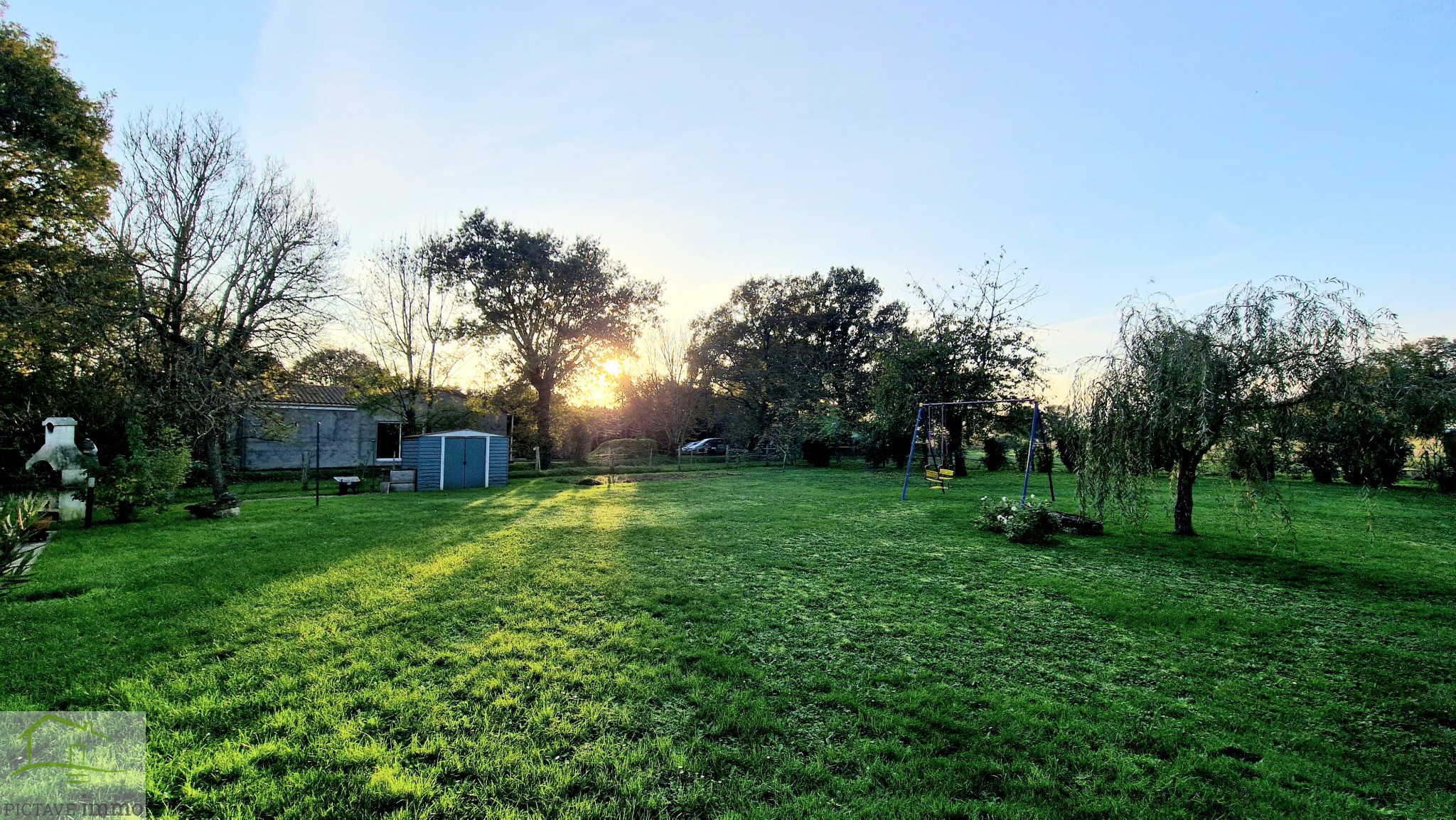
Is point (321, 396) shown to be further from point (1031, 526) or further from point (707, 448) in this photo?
point (1031, 526)

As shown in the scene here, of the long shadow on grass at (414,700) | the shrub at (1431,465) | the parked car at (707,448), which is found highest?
the shrub at (1431,465)

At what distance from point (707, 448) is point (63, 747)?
30.1 metres

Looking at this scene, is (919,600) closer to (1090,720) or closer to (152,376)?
(1090,720)

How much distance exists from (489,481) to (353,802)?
645 inches

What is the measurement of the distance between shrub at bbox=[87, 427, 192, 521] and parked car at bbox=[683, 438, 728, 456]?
21973mm

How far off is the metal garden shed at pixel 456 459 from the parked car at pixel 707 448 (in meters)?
14.0

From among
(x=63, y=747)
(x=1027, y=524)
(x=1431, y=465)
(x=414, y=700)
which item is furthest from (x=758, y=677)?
(x=1431, y=465)

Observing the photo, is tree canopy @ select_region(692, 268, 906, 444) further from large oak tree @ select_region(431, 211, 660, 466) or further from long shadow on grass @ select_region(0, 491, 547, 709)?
long shadow on grass @ select_region(0, 491, 547, 709)

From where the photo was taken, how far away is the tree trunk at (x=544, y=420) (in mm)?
22594

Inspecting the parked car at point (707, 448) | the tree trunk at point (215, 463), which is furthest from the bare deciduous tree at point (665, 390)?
the tree trunk at point (215, 463)

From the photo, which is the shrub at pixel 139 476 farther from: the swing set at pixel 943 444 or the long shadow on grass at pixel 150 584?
the swing set at pixel 943 444

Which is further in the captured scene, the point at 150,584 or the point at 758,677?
the point at 150,584

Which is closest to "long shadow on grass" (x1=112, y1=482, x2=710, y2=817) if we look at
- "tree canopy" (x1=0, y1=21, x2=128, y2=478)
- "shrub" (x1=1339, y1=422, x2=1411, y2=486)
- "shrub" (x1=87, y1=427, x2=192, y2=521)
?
"shrub" (x1=87, y1=427, x2=192, y2=521)

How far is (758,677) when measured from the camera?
357cm
